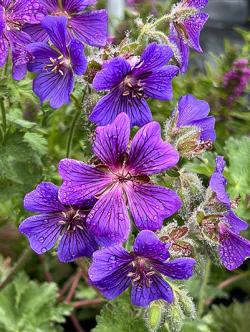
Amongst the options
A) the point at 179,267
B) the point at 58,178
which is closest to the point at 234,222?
the point at 179,267

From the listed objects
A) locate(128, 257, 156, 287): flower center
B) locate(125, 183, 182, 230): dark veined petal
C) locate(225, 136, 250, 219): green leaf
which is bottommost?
locate(225, 136, 250, 219): green leaf

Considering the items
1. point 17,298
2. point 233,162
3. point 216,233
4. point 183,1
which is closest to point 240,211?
point 233,162

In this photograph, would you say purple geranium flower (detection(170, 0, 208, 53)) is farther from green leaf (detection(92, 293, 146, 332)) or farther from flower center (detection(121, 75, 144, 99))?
green leaf (detection(92, 293, 146, 332))

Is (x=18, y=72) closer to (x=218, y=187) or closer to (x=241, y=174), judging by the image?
(x=218, y=187)

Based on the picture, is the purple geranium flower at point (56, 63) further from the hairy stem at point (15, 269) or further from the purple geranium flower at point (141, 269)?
the hairy stem at point (15, 269)

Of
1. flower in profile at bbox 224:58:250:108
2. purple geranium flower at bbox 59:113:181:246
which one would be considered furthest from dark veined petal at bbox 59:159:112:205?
flower in profile at bbox 224:58:250:108

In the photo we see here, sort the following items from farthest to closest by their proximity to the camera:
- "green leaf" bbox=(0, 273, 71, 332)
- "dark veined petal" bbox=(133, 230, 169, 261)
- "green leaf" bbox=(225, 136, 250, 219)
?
"green leaf" bbox=(0, 273, 71, 332) < "green leaf" bbox=(225, 136, 250, 219) < "dark veined petal" bbox=(133, 230, 169, 261)

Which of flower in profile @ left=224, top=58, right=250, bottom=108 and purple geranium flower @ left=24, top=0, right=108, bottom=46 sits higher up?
purple geranium flower @ left=24, top=0, right=108, bottom=46

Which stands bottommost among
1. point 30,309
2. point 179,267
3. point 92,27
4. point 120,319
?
point 30,309

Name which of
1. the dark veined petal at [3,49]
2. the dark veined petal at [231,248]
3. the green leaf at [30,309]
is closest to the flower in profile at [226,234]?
the dark veined petal at [231,248]
